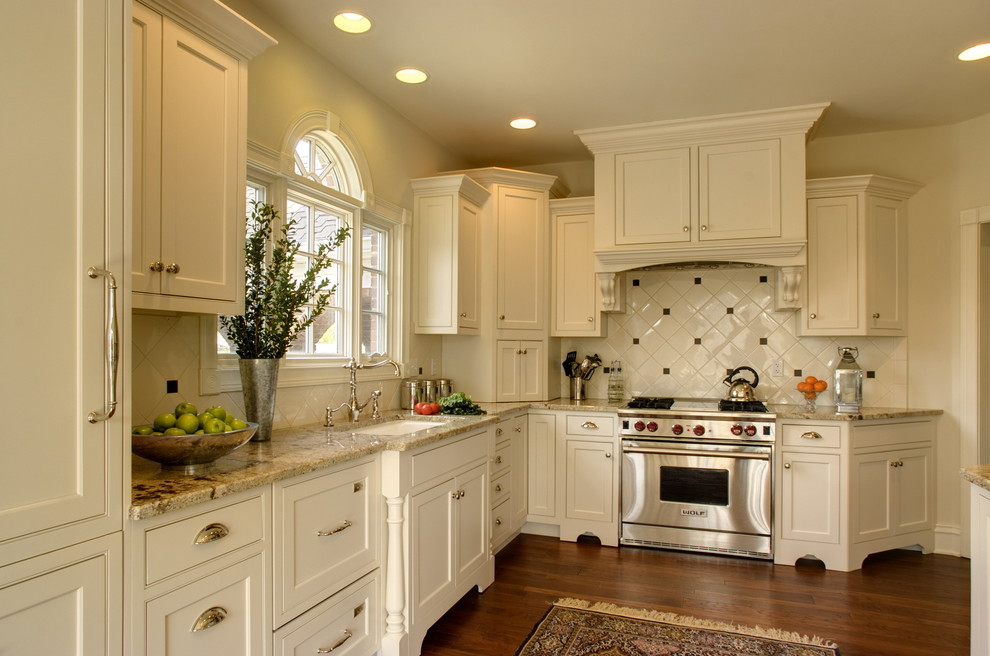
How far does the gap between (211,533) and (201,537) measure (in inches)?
1.2

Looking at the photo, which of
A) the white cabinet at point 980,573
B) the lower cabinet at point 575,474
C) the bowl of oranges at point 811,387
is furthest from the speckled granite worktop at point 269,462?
the white cabinet at point 980,573

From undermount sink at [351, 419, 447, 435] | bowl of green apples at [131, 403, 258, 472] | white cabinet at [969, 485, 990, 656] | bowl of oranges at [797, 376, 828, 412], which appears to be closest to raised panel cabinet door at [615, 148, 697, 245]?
bowl of oranges at [797, 376, 828, 412]

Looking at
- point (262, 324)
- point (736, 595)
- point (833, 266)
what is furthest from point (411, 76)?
point (736, 595)

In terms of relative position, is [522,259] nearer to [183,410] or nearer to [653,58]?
[653,58]

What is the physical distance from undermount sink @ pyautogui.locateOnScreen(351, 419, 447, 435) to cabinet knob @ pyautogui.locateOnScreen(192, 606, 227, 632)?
143cm

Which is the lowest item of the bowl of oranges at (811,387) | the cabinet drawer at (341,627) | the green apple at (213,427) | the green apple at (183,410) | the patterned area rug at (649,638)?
the patterned area rug at (649,638)

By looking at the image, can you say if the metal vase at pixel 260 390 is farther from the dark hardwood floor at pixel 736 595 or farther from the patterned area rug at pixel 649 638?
the patterned area rug at pixel 649 638

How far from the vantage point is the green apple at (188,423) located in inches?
68.6

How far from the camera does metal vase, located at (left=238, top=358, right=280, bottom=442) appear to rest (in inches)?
93.3

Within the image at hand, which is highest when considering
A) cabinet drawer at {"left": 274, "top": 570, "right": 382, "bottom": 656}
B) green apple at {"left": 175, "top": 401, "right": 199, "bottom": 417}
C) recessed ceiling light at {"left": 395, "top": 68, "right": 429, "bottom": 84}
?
recessed ceiling light at {"left": 395, "top": 68, "right": 429, "bottom": 84}

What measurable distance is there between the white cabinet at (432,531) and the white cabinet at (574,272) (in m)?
1.41

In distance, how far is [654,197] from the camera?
404 centimetres
